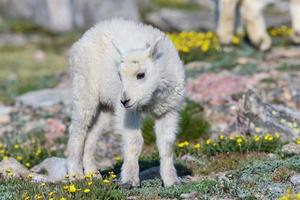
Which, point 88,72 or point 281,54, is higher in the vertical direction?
point 88,72

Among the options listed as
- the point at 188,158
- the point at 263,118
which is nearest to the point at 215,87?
the point at 263,118

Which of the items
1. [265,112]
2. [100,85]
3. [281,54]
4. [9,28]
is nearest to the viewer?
[100,85]

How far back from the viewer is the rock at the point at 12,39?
1156 inches

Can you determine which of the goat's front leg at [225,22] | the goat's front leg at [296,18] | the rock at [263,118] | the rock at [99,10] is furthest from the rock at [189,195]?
the rock at [99,10]

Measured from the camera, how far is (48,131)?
586 inches

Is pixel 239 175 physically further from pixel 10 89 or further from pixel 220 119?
pixel 10 89

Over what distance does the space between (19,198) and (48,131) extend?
6.52 meters

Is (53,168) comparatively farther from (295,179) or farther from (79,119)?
(295,179)

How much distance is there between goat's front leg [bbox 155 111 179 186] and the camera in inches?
373

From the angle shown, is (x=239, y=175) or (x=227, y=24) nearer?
(x=239, y=175)

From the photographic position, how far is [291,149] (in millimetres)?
10578

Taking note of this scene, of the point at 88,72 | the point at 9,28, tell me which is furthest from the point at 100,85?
the point at 9,28

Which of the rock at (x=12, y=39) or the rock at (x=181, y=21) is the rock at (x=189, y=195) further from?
the rock at (x=12, y=39)

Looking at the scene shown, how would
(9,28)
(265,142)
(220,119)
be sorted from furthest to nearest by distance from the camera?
(9,28) < (220,119) < (265,142)
